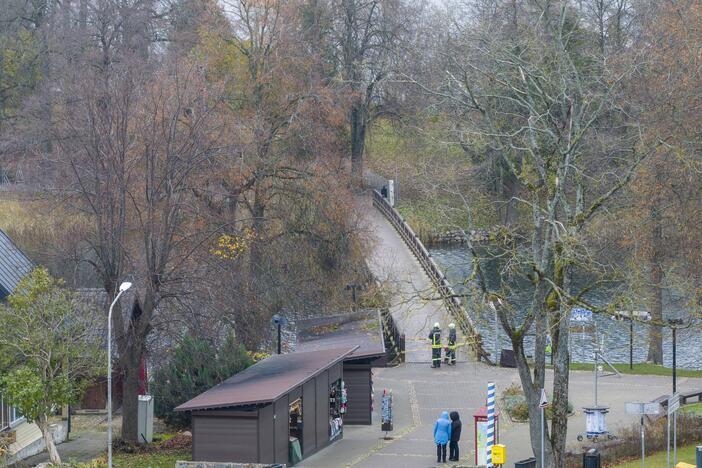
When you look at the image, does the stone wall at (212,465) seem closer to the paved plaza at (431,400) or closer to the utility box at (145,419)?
the paved plaza at (431,400)

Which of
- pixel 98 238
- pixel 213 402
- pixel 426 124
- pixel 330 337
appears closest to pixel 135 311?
pixel 98 238

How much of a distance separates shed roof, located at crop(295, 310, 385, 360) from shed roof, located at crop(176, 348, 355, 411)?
1.41 m

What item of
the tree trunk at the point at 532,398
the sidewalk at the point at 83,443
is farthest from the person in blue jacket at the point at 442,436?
the sidewalk at the point at 83,443

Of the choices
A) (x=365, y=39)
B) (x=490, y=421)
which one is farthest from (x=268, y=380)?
(x=365, y=39)

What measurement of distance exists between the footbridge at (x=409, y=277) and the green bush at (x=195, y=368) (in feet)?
20.4

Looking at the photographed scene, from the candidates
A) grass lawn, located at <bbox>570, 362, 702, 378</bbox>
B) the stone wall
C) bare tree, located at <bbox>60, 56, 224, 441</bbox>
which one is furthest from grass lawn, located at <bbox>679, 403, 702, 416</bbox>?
bare tree, located at <bbox>60, 56, 224, 441</bbox>

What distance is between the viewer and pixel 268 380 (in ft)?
92.0

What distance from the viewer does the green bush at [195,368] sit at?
106 feet

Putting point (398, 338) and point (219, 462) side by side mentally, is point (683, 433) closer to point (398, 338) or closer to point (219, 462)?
point (219, 462)

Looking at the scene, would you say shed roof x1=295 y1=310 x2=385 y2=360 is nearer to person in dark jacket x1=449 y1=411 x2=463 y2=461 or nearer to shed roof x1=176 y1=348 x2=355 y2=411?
shed roof x1=176 y1=348 x2=355 y2=411

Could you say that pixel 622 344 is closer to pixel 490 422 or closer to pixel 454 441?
pixel 454 441

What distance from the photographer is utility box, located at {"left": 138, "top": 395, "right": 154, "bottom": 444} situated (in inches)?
1235

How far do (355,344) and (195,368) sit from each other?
15.7 feet

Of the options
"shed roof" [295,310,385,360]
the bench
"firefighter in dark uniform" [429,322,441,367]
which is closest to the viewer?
the bench
